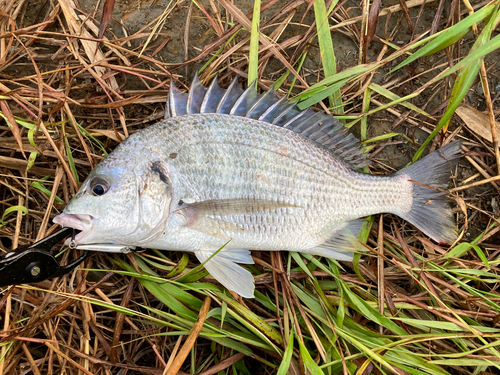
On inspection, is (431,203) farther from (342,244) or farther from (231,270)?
(231,270)

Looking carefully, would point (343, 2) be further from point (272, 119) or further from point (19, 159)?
point (19, 159)

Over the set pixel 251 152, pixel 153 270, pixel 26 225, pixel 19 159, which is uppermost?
pixel 19 159

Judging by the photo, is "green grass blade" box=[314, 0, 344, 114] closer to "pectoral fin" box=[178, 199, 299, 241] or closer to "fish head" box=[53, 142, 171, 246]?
"pectoral fin" box=[178, 199, 299, 241]

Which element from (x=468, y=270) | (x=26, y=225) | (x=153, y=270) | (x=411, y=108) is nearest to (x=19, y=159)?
(x=26, y=225)

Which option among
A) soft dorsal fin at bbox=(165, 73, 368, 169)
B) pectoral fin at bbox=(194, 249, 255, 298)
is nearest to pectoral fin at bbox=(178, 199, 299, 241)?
pectoral fin at bbox=(194, 249, 255, 298)

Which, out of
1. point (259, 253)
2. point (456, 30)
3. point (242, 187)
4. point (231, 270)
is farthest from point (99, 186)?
point (456, 30)

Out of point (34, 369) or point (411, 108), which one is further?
point (411, 108)

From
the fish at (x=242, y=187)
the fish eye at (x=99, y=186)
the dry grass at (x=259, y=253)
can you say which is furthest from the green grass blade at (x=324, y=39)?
the fish eye at (x=99, y=186)

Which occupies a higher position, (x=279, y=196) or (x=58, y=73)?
(x=58, y=73)
